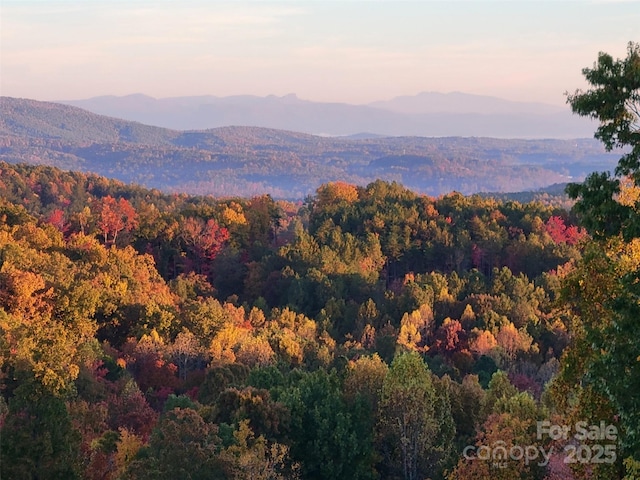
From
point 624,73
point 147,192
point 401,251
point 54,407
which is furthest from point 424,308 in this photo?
point 147,192

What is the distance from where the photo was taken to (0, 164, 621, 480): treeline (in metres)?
16.9

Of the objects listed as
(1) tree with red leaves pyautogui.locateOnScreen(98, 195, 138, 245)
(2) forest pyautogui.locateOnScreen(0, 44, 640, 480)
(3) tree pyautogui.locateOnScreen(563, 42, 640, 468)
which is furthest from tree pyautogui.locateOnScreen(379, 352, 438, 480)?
(1) tree with red leaves pyautogui.locateOnScreen(98, 195, 138, 245)

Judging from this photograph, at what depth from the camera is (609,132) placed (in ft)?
34.8

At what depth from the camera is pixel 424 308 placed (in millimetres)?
51375

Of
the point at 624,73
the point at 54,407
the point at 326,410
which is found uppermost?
the point at 624,73

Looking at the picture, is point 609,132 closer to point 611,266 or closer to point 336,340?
point 611,266

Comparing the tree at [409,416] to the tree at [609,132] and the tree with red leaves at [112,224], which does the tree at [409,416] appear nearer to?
the tree at [609,132]

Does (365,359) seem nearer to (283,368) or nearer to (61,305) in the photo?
(283,368)

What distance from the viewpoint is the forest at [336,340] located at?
11.5 metres

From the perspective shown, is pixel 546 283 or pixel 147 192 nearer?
pixel 546 283

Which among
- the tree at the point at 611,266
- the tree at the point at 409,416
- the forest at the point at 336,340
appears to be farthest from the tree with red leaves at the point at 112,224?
the tree at the point at 611,266

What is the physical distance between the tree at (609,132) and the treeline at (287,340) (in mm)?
1618

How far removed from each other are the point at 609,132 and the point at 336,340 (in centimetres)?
4112

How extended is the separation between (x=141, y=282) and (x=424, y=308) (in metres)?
19.2
